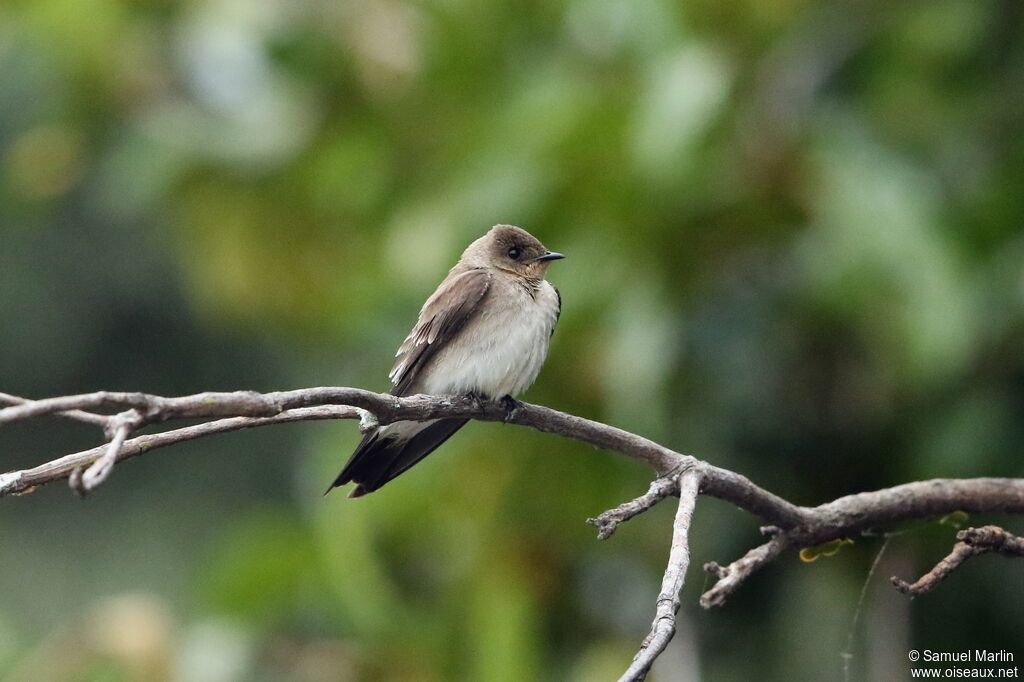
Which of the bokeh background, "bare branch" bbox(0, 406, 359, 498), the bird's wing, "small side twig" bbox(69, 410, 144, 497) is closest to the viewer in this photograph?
"small side twig" bbox(69, 410, 144, 497)

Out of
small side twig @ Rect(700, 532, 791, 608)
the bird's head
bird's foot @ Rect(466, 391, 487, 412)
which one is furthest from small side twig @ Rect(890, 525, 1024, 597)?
the bird's head

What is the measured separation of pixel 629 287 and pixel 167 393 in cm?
529

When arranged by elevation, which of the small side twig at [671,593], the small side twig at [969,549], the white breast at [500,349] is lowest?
the small side twig at [671,593]

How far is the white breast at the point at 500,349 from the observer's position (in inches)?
153

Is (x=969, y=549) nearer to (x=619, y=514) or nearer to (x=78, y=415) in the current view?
(x=619, y=514)

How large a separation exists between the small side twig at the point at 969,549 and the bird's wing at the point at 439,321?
1.94 m


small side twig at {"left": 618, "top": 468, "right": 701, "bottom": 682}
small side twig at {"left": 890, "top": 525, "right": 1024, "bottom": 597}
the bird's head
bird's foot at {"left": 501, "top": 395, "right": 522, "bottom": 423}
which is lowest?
small side twig at {"left": 618, "top": 468, "right": 701, "bottom": 682}

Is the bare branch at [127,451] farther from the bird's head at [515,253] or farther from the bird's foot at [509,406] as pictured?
the bird's head at [515,253]

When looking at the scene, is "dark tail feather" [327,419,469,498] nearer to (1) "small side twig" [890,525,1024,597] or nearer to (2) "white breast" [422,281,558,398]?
(2) "white breast" [422,281,558,398]

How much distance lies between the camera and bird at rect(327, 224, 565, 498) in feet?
12.1

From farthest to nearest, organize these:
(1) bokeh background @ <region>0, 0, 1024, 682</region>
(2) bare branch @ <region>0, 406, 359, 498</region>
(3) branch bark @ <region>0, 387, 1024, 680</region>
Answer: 1. (1) bokeh background @ <region>0, 0, 1024, 682</region>
2. (2) bare branch @ <region>0, 406, 359, 498</region>
3. (3) branch bark @ <region>0, 387, 1024, 680</region>

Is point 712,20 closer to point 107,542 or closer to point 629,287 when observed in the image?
point 629,287

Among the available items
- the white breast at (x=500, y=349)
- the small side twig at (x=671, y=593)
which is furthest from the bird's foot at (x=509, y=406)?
the small side twig at (x=671, y=593)

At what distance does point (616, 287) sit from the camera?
463 cm
